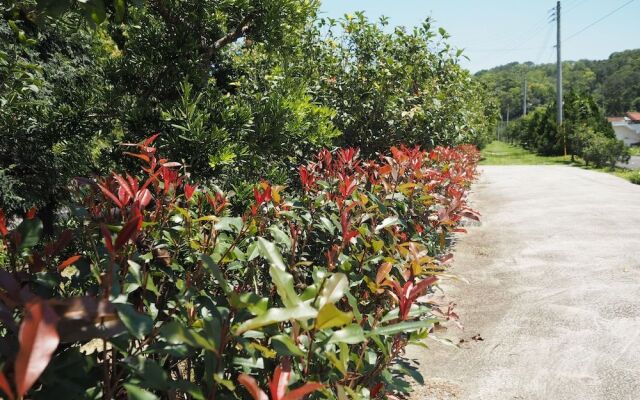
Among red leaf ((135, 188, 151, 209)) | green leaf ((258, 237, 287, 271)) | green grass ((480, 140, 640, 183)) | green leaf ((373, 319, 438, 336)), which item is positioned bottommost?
green grass ((480, 140, 640, 183))

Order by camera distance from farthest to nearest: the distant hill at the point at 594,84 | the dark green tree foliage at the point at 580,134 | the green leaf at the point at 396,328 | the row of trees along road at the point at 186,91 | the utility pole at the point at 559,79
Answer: the distant hill at the point at 594,84 → the utility pole at the point at 559,79 → the dark green tree foliage at the point at 580,134 → the row of trees along road at the point at 186,91 → the green leaf at the point at 396,328

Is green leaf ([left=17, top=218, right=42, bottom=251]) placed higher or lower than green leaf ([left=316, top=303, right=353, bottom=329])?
higher

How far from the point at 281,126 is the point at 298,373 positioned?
1.97m

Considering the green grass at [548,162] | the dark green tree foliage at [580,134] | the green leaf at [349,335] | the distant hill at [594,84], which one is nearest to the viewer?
the green leaf at [349,335]

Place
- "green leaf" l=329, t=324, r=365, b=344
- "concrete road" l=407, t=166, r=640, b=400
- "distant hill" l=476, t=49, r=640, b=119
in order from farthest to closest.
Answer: "distant hill" l=476, t=49, r=640, b=119
"concrete road" l=407, t=166, r=640, b=400
"green leaf" l=329, t=324, r=365, b=344

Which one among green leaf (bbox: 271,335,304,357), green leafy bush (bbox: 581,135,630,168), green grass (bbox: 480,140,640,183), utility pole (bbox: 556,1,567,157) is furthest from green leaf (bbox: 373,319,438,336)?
utility pole (bbox: 556,1,567,157)

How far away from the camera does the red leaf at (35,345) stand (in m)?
0.56

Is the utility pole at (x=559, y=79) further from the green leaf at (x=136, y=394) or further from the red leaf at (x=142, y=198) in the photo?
the green leaf at (x=136, y=394)

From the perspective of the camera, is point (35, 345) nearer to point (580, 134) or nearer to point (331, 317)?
point (331, 317)

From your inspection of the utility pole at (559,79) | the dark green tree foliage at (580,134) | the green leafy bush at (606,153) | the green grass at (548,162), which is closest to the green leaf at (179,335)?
the green grass at (548,162)

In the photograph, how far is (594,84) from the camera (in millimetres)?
105062

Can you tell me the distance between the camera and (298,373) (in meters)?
1.20

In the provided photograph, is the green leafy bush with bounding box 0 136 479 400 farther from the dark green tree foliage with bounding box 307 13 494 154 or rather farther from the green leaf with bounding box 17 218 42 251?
the dark green tree foliage with bounding box 307 13 494 154

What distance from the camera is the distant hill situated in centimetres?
9164
